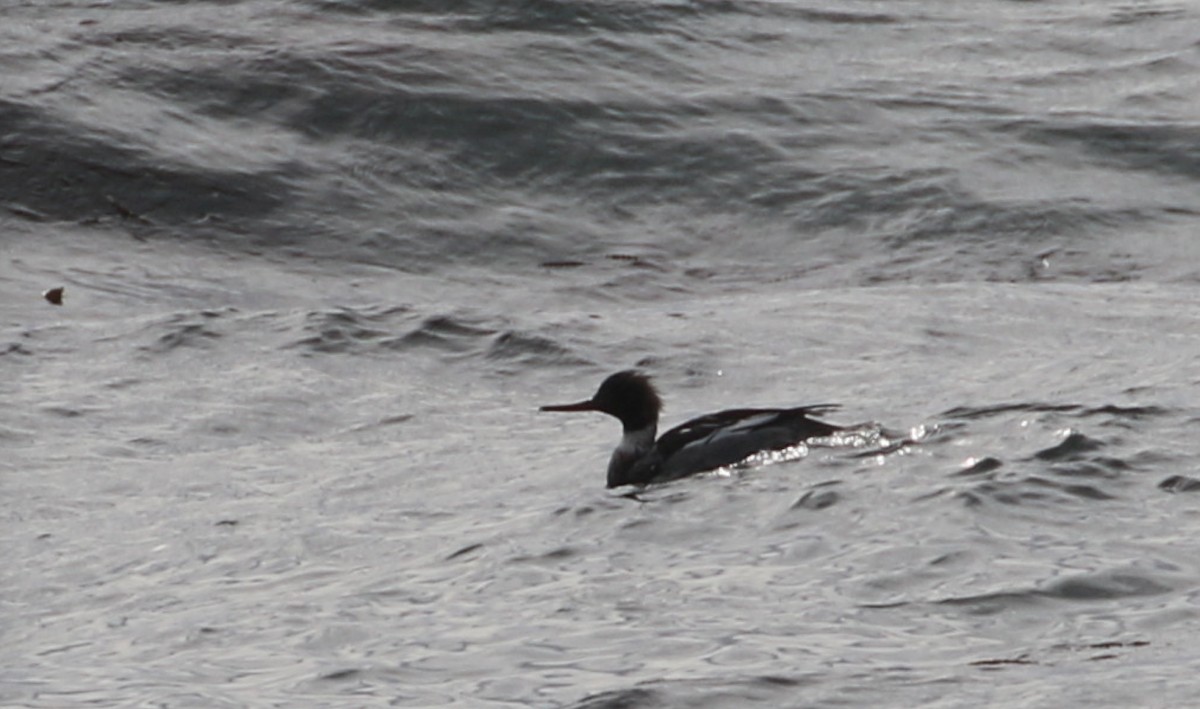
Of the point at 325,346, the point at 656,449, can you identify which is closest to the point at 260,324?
the point at 325,346

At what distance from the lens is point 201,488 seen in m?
11.9

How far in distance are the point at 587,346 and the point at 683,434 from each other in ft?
10.0

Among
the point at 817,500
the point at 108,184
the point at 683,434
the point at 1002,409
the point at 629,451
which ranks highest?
the point at 817,500

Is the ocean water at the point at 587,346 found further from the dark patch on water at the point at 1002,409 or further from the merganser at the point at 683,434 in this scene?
the merganser at the point at 683,434

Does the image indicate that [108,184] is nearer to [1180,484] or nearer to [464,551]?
[464,551]

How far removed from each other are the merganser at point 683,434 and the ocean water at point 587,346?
0.28 m

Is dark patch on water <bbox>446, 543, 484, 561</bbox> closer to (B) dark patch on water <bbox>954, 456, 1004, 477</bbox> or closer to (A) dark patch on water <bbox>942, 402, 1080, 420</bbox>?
(B) dark patch on water <bbox>954, 456, 1004, 477</bbox>

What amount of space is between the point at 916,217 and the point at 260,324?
4763 millimetres

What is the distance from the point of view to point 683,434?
11.7 m

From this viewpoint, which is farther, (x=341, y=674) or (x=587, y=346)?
(x=587, y=346)

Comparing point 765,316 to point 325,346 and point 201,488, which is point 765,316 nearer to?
point 325,346

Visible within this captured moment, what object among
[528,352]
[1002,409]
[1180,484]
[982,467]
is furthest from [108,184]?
[1180,484]

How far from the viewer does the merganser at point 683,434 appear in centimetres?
1131

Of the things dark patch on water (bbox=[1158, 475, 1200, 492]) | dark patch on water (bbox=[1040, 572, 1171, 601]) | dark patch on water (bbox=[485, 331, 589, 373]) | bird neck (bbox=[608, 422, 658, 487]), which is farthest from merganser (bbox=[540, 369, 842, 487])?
dark patch on water (bbox=[1040, 572, 1171, 601])
